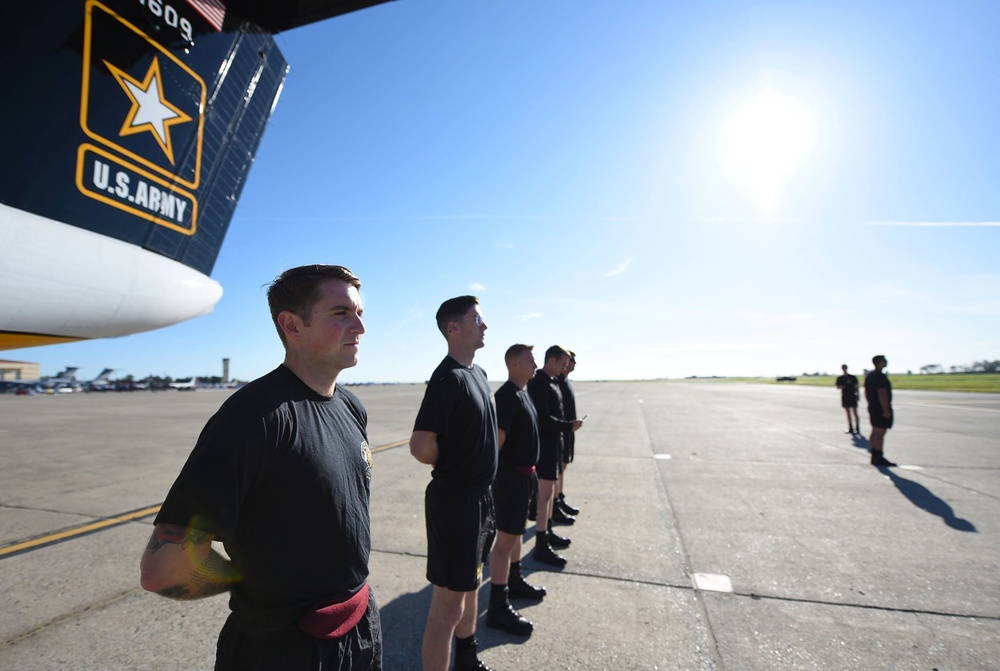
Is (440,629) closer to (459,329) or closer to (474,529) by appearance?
(474,529)

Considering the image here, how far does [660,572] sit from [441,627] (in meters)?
2.26

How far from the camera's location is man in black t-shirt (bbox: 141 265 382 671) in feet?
3.76

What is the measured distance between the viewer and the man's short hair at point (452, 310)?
112 inches

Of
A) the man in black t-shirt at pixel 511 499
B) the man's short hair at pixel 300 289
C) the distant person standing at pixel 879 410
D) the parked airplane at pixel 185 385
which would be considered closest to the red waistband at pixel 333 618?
the man's short hair at pixel 300 289

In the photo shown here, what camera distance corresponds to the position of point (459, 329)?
2811 millimetres

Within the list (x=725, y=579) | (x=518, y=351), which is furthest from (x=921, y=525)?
(x=518, y=351)

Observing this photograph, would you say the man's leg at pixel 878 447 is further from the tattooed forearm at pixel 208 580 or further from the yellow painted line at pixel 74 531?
the yellow painted line at pixel 74 531

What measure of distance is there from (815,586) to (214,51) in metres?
6.38

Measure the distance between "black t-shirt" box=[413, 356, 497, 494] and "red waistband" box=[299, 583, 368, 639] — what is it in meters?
1.02

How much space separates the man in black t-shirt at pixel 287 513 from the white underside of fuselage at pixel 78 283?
6.70ft

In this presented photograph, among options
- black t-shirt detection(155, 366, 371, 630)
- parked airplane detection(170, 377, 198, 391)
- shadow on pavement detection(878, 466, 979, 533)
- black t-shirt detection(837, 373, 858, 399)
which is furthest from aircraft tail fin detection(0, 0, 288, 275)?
parked airplane detection(170, 377, 198, 391)

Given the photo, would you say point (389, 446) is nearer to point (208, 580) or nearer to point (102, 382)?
point (208, 580)

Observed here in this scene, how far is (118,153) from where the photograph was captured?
300cm

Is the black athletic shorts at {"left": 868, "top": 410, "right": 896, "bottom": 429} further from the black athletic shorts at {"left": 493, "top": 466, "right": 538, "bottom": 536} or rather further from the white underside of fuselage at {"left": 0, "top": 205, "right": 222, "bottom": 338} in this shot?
the white underside of fuselage at {"left": 0, "top": 205, "right": 222, "bottom": 338}
